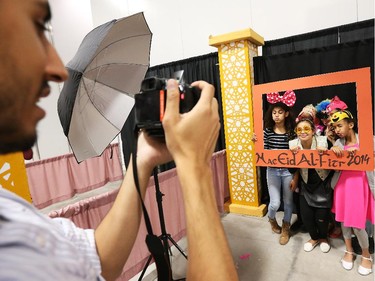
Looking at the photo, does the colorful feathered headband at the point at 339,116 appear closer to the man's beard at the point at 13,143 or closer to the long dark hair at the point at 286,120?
the long dark hair at the point at 286,120

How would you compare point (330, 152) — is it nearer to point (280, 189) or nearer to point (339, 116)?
point (339, 116)

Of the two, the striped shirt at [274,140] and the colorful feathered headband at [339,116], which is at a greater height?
the colorful feathered headband at [339,116]

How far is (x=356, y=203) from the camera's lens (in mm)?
2184

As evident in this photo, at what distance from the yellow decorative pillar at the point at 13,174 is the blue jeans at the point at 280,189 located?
2.24m

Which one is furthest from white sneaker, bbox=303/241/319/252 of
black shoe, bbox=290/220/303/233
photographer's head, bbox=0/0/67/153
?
photographer's head, bbox=0/0/67/153

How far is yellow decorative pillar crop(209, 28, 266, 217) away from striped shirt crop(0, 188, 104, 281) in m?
2.82

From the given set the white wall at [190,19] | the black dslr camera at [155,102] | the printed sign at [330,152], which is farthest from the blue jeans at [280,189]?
the black dslr camera at [155,102]

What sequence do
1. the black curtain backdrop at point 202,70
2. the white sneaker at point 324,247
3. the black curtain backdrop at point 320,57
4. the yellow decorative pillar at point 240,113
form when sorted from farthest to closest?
the black curtain backdrop at point 202,70 → the yellow decorative pillar at point 240,113 → the black curtain backdrop at point 320,57 → the white sneaker at point 324,247

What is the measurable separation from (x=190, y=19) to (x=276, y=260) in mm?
3527

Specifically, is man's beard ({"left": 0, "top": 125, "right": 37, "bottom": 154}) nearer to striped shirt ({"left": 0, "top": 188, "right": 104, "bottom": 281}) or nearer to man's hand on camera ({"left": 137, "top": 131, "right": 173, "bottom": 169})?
striped shirt ({"left": 0, "top": 188, "right": 104, "bottom": 281})

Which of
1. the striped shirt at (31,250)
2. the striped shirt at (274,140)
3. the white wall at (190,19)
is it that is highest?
the white wall at (190,19)

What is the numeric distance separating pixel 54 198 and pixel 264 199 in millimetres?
3001

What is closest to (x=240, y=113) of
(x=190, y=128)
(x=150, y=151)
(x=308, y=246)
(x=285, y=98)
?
(x=285, y=98)

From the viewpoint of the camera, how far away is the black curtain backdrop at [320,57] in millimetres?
2738
